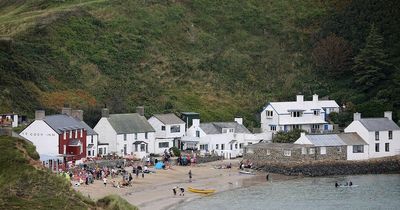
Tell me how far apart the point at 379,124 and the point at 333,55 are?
30.0m

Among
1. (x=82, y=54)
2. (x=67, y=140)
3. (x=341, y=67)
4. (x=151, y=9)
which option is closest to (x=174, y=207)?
(x=67, y=140)

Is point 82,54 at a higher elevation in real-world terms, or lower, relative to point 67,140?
higher

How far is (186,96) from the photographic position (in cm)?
10706

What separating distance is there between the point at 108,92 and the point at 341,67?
31.8m

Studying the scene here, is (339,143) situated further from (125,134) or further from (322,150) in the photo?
(125,134)

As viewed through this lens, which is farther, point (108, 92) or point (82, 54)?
point (82, 54)

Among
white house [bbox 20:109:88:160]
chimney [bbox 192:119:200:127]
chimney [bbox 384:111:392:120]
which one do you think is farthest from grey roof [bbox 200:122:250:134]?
white house [bbox 20:109:88:160]

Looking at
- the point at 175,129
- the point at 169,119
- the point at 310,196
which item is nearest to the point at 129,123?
Result: the point at 169,119

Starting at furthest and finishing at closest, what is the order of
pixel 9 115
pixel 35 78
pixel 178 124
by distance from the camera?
pixel 35 78, pixel 178 124, pixel 9 115

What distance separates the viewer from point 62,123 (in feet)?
260

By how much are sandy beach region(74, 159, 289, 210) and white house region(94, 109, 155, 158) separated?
19.2 feet

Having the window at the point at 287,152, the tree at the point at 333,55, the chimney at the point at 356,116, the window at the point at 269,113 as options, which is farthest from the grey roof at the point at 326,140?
the tree at the point at 333,55

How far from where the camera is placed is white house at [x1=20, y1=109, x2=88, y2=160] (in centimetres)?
7712

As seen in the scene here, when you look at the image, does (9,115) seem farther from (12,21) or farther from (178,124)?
(12,21)
